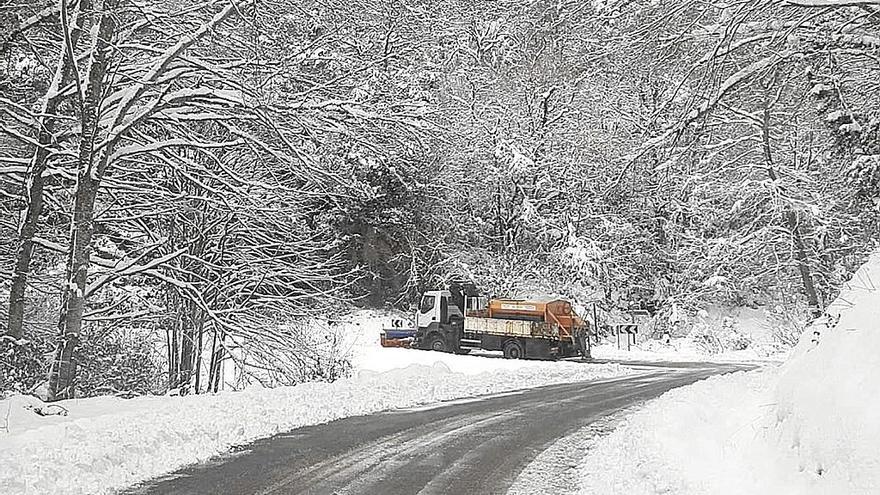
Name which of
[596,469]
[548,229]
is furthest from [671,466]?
[548,229]

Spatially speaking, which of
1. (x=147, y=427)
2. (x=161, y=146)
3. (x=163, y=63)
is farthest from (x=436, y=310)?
(x=147, y=427)

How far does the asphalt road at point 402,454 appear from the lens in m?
7.50

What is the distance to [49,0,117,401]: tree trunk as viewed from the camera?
12922 millimetres

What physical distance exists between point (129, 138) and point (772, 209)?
23.0 metres

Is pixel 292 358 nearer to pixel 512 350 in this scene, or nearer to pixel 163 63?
pixel 163 63

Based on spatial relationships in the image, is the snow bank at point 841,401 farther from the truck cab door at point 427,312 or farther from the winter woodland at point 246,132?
the truck cab door at point 427,312

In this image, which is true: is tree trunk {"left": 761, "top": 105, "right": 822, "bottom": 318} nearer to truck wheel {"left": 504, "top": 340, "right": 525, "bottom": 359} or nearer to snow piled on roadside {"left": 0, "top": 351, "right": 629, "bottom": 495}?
truck wheel {"left": 504, "top": 340, "right": 525, "bottom": 359}

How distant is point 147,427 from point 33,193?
17.2 ft

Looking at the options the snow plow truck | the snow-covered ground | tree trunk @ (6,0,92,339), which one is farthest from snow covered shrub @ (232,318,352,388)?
the snow plow truck

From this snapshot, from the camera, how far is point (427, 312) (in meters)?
32.0

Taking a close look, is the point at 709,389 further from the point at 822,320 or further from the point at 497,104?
the point at 497,104

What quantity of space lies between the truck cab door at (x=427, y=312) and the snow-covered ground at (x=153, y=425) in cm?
1306

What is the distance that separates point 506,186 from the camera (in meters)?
41.8

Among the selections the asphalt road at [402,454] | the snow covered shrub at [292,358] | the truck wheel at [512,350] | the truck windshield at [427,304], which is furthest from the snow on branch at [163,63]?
the truck windshield at [427,304]
